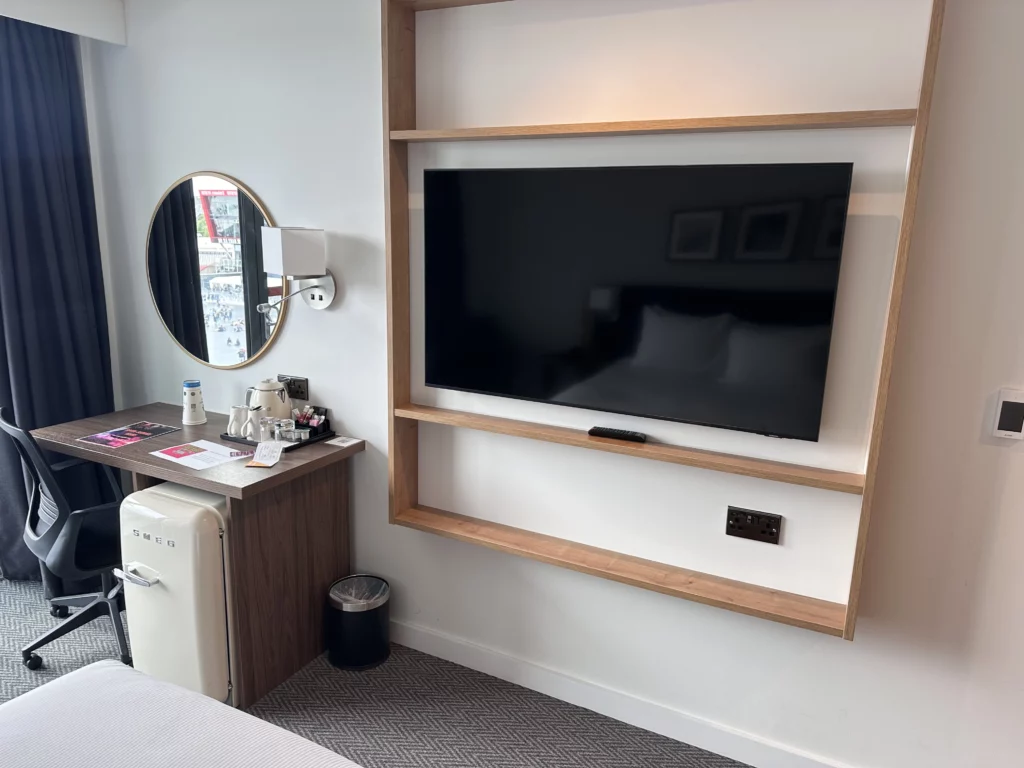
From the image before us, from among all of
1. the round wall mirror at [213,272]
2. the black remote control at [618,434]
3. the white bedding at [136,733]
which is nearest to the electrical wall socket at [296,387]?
the round wall mirror at [213,272]

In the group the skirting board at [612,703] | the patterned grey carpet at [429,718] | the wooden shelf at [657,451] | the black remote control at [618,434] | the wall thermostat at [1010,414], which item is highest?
the wall thermostat at [1010,414]

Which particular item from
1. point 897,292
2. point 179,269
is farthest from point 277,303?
point 897,292

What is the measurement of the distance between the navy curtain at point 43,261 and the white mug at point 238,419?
36.9 inches

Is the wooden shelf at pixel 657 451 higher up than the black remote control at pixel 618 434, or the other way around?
the black remote control at pixel 618 434

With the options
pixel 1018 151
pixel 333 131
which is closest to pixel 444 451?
pixel 333 131

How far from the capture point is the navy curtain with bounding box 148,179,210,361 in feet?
9.13

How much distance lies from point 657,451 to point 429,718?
3.93 ft

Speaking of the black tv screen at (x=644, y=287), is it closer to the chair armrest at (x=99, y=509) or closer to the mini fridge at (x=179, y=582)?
the mini fridge at (x=179, y=582)

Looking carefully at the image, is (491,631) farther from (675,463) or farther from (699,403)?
(699,403)

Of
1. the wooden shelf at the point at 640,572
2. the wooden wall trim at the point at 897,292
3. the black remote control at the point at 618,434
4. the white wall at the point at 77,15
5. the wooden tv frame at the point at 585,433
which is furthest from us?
the white wall at the point at 77,15

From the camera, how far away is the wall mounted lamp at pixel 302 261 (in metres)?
2.26

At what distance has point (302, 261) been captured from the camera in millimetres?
2332

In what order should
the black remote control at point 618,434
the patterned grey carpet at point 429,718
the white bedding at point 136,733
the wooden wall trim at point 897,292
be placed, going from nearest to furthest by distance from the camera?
the white bedding at point 136,733 < the wooden wall trim at point 897,292 < the black remote control at point 618,434 < the patterned grey carpet at point 429,718

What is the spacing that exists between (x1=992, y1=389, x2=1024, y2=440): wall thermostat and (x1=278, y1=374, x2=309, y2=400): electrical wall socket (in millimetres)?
2183
